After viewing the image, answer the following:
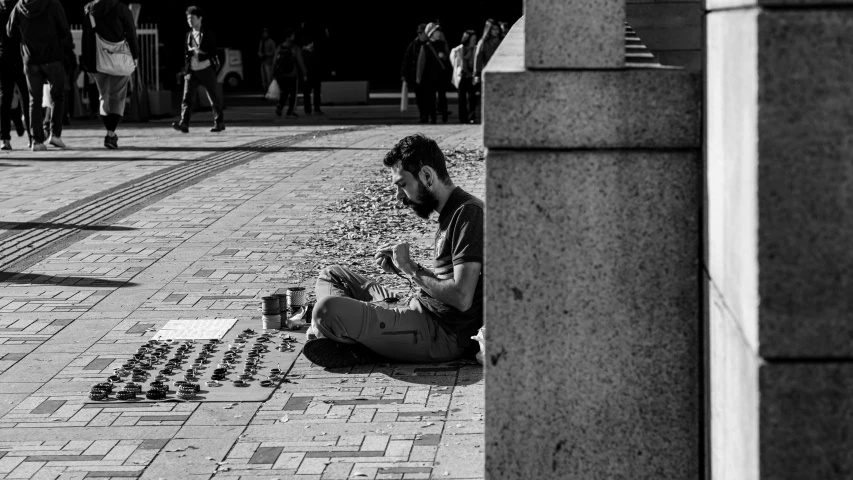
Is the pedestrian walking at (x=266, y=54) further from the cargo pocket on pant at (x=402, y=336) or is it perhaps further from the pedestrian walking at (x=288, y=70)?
the cargo pocket on pant at (x=402, y=336)

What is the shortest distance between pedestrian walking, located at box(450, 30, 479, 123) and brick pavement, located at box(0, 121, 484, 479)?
10319mm

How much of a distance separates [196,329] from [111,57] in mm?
9659

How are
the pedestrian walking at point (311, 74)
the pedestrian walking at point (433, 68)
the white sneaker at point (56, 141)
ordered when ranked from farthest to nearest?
the pedestrian walking at point (311, 74) < the pedestrian walking at point (433, 68) < the white sneaker at point (56, 141)

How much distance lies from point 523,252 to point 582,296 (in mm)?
192

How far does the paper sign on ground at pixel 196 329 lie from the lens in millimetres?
6279

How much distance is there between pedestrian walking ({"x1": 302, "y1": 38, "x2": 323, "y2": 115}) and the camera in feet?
73.3

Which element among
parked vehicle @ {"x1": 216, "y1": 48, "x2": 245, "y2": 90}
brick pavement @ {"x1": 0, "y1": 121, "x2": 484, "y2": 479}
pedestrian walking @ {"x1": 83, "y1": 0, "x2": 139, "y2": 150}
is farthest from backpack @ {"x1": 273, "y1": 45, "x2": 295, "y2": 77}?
parked vehicle @ {"x1": 216, "y1": 48, "x2": 245, "y2": 90}

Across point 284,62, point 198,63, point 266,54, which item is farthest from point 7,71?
point 266,54

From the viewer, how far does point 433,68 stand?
774 inches

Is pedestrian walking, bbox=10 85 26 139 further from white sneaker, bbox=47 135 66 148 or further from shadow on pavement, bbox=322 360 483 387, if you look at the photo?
shadow on pavement, bbox=322 360 483 387

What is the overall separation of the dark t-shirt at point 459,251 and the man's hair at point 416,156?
147mm

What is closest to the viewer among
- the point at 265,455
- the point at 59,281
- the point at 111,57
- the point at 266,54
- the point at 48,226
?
the point at 265,455

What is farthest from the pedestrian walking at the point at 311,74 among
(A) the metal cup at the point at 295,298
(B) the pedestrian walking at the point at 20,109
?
(A) the metal cup at the point at 295,298

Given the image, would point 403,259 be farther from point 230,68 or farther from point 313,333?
point 230,68
